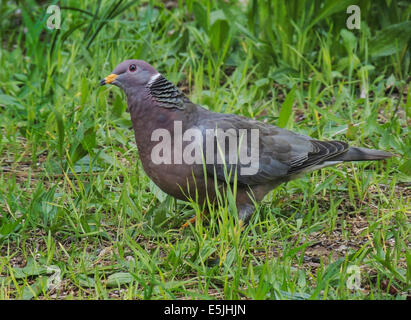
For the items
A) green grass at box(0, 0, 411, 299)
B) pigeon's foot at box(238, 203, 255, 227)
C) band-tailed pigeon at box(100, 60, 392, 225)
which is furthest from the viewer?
pigeon's foot at box(238, 203, 255, 227)

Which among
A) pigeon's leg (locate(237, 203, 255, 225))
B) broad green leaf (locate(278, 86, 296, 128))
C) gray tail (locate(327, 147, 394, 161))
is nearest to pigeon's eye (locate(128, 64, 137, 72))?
pigeon's leg (locate(237, 203, 255, 225))

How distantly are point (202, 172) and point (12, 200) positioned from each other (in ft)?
3.73

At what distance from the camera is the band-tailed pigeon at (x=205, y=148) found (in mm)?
3730

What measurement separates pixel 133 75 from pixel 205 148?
61 cm

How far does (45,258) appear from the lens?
11.7 ft

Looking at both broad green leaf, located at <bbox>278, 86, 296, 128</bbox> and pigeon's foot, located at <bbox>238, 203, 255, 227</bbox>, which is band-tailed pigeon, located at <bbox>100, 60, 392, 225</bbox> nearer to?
pigeon's foot, located at <bbox>238, 203, 255, 227</bbox>

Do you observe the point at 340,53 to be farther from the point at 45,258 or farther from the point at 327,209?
the point at 45,258

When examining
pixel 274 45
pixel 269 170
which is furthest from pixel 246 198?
pixel 274 45

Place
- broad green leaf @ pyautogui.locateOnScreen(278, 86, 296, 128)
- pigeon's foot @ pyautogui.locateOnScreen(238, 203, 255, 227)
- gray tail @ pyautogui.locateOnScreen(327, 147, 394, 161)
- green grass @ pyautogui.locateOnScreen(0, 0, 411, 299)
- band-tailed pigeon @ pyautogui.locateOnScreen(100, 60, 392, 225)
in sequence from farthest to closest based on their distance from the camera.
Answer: broad green leaf @ pyautogui.locateOnScreen(278, 86, 296, 128) < gray tail @ pyautogui.locateOnScreen(327, 147, 394, 161) < pigeon's foot @ pyautogui.locateOnScreen(238, 203, 255, 227) < band-tailed pigeon @ pyautogui.locateOnScreen(100, 60, 392, 225) < green grass @ pyautogui.locateOnScreen(0, 0, 411, 299)

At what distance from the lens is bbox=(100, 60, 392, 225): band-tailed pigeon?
147 inches

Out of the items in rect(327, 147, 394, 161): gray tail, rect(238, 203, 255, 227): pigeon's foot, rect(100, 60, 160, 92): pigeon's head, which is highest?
A: rect(100, 60, 160, 92): pigeon's head

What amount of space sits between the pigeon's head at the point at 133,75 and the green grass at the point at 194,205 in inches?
19.9

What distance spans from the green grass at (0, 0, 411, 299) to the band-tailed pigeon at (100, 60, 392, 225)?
19 cm

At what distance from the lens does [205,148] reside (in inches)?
150
